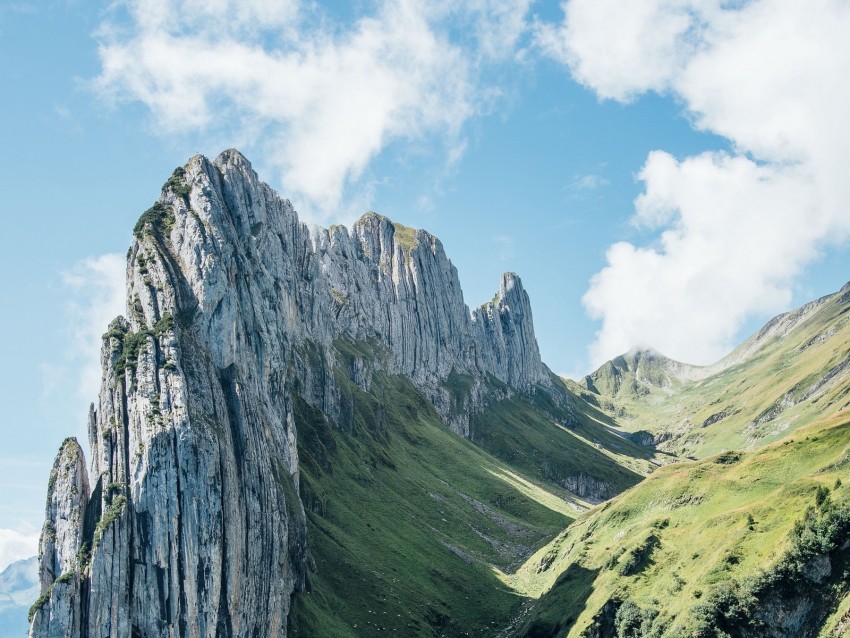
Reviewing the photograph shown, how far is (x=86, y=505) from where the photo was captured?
280ft

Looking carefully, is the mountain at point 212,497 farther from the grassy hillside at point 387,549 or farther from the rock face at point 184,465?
the grassy hillside at point 387,549

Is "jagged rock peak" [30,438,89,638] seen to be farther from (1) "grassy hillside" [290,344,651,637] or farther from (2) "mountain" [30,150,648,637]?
(1) "grassy hillside" [290,344,651,637]

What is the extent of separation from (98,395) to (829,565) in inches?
3580

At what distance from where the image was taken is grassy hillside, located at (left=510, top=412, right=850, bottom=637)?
77.8 metres

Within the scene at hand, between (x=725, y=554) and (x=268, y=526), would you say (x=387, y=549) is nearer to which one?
(x=268, y=526)

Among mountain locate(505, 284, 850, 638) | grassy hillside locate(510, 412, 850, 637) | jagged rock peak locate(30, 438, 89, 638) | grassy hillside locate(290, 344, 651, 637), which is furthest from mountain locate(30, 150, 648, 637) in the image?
grassy hillside locate(510, 412, 850, 637)

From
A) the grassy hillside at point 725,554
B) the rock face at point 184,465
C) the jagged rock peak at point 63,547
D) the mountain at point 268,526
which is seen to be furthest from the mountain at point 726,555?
the jagged rock peak at point 63,547

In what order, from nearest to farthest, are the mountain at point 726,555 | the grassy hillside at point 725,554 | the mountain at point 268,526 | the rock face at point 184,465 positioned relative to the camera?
1. the mountain at point 726,555
2. the grassy hillside at point 725,554
3. the mountain at point 268,526
4. the rock face at point 184,465

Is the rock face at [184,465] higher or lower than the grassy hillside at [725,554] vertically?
higher

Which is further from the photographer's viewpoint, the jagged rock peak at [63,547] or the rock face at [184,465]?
the rock face at [184,465]

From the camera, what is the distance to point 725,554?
86500 millimetres

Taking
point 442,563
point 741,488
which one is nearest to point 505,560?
point 442,563

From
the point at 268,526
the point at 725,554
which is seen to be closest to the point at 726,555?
the point at 725,554

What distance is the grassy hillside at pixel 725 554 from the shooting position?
255 feet
